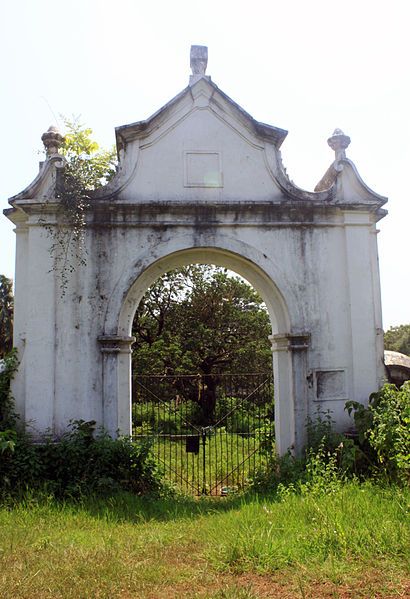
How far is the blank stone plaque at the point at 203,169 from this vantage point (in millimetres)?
6855

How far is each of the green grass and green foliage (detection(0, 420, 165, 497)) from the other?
387 mm

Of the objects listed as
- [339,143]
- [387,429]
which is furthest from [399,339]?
[387,429]

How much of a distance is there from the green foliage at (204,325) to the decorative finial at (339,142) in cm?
888

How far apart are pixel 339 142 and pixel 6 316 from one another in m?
11.9

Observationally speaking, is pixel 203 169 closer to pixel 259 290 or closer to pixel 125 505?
pixel 259 290

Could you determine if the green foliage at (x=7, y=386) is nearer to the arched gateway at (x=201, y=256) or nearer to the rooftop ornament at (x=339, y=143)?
the arched gateway at (x=201, y=256)

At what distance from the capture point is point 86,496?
5.66m

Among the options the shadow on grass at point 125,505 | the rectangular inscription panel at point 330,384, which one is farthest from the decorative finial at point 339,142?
the shadow on grass at point 125,505

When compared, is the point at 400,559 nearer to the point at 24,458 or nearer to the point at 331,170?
the point at 24,458

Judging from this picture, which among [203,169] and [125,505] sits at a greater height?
[203,169]

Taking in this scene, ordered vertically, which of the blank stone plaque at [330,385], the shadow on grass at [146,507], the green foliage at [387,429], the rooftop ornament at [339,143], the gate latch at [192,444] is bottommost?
the shadow on grass at [146,507]

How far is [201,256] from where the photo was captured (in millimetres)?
7102

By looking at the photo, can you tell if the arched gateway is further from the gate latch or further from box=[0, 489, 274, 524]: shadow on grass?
the gate latch

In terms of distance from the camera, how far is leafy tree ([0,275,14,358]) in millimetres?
15789
